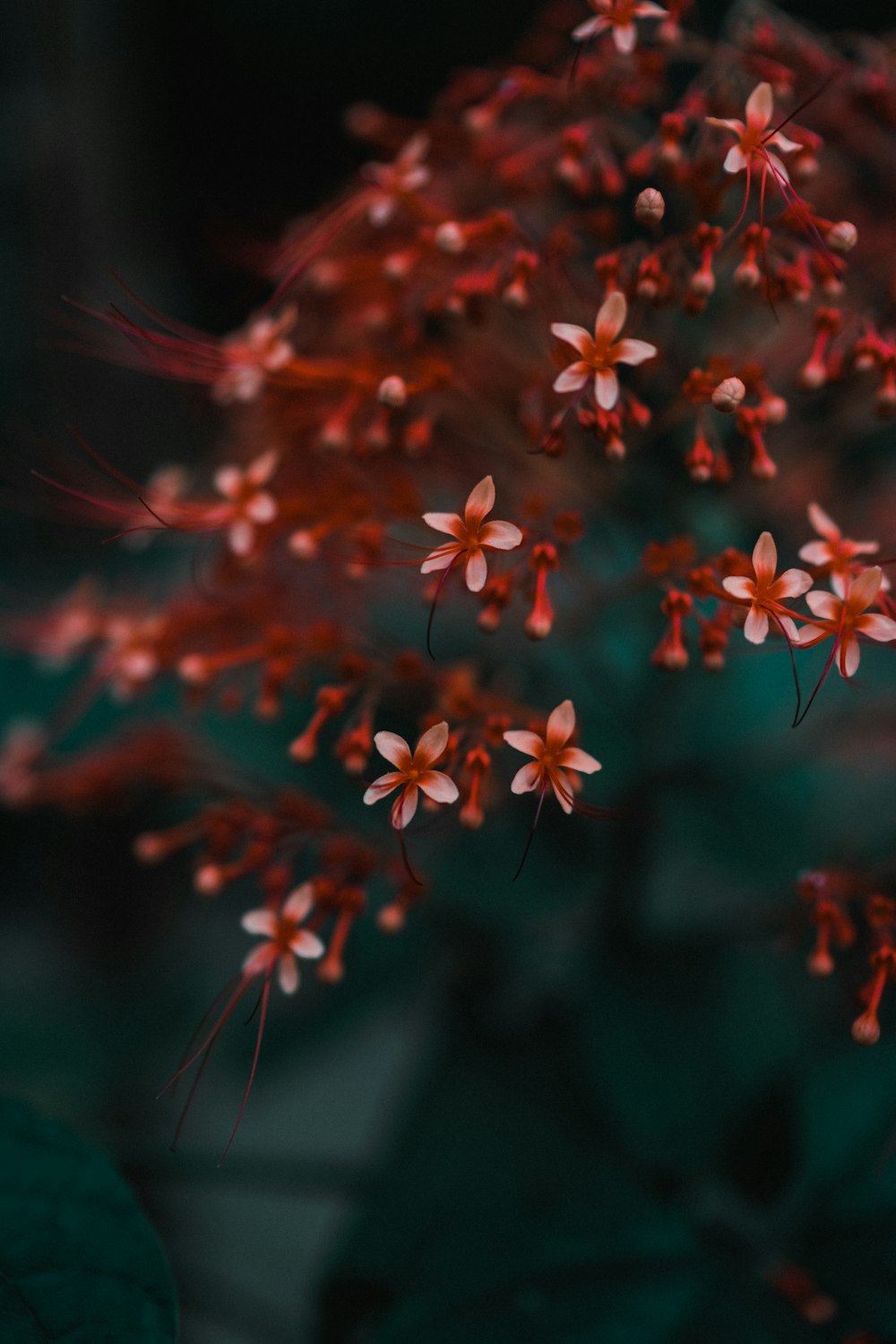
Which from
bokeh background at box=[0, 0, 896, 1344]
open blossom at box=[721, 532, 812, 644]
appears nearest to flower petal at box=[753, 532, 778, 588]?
open blossom at box=[721, 532, 812, 644]

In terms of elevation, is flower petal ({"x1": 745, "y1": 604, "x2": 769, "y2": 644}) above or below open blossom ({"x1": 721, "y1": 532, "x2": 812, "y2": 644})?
below

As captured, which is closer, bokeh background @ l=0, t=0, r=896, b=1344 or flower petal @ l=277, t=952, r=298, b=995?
flower petal @ l=277, t=952, r=298, b=995

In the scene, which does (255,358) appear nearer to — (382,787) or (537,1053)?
(382,787)

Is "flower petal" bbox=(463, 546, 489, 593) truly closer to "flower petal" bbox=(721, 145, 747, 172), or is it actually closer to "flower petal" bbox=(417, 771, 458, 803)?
"flower petal" bbox=(417, 771, 458, 803)

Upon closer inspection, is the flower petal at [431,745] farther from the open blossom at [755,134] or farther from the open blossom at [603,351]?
the open blossom at [755,134]

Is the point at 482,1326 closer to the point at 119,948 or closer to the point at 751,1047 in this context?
the point at 751,1047

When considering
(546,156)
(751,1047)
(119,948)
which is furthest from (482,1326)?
(546,156)

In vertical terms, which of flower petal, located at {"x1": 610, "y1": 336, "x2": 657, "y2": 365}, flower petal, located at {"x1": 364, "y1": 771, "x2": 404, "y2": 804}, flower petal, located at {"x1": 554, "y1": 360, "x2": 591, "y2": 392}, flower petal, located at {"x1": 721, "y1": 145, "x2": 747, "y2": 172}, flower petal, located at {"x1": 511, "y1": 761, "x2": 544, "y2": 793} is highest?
flower petal, located at {"x1": 721, "y1": 145, "x2": 747, "y2": 172}
